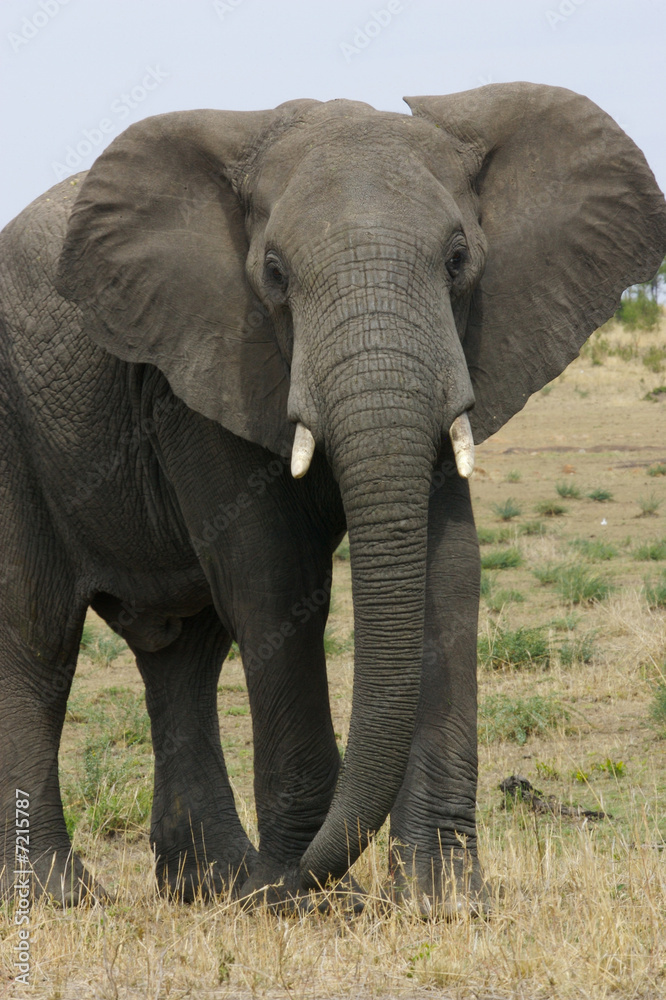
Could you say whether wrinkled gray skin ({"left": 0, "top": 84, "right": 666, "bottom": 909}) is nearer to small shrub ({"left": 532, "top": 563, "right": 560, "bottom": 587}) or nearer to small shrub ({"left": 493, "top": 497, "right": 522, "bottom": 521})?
small shrub ({"left": 532, "top": 563, "right": 560, "bottom": 587})

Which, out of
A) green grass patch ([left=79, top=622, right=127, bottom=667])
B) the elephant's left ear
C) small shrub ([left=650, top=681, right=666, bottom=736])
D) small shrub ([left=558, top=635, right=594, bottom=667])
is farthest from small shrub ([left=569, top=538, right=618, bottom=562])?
the elephant's left ear

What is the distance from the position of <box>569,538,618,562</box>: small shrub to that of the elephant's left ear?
7.50 meters

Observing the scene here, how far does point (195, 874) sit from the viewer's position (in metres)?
5.87

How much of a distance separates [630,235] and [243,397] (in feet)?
4.65

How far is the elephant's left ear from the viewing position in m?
4.49

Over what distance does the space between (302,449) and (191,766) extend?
2501 millimetres

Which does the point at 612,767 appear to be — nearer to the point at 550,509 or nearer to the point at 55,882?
the point at 55,882

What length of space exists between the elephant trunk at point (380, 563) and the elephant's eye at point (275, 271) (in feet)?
1.55

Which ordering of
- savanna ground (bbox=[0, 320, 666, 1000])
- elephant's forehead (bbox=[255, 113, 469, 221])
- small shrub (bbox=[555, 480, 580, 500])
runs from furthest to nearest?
small shrub (bbox=[555, 480, 580, 500]) → elephant's forehead (bbox=[255, 113, 469, 221]) → savanna ground (bbox=[0, 320, 666, 1000])

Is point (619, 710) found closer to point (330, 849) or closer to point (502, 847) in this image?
point (502, 847)

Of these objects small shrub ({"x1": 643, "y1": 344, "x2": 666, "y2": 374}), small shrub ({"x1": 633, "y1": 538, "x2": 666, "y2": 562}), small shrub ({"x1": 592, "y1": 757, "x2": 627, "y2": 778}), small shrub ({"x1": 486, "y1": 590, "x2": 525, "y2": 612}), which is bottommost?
small shrub ({"x1": 592, "y1": 757, "x2": 627, "y2": 778})

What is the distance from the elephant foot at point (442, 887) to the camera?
4168 millimetres

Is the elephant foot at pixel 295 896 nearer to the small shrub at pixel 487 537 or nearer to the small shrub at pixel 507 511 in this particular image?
the small shrub at pixel 487 537

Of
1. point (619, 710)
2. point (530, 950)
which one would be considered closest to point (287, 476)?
point (530, 950)
